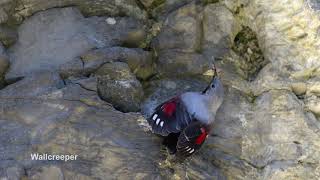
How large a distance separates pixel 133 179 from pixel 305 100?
46.3 inches

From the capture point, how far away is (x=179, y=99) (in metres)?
3.52

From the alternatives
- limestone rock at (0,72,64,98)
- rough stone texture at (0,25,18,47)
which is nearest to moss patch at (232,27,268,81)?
limestone rock at (0,72,64,98)

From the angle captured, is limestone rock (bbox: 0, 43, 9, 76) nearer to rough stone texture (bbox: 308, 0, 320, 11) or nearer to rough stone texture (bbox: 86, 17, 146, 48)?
rough stone texture (bbox: 86, 17, 146, 48)

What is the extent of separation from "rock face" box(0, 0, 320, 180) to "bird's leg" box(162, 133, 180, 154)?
0.16 ft

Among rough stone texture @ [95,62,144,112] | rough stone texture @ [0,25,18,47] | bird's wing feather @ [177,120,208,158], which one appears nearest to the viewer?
bird's wing feather @ [177,120,208,158]

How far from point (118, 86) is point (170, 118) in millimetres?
469

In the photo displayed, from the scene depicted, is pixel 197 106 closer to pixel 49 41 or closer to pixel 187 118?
pixel 187 118

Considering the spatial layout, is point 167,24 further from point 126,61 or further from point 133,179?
point 133,179

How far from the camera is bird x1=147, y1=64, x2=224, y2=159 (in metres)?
3.30

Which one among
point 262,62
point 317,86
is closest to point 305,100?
point 317,86

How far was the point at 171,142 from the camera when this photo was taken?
3.39m

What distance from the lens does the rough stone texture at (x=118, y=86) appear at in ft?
11.9

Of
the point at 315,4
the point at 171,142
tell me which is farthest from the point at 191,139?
the point at 315,4

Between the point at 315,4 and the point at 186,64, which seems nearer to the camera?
the point at 315,4
